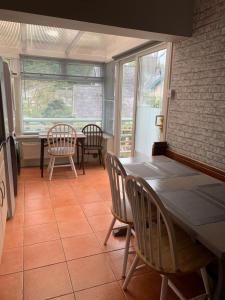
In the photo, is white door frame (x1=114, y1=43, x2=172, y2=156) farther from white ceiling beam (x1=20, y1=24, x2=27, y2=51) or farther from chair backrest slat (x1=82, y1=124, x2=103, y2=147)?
white ceiling beam (x1=20, y1=24, x2=27, y2=51)

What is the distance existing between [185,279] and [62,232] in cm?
119

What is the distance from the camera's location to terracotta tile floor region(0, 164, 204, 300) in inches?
63.8

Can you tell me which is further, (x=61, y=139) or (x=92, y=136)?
(x=92, y=136)

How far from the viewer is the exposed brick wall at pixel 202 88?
1.95m

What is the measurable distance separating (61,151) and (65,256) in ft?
7.02

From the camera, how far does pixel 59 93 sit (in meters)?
4.70

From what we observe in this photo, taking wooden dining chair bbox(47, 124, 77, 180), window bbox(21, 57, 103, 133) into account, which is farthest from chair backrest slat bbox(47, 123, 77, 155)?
window bbox(21, 57, 103, 133)

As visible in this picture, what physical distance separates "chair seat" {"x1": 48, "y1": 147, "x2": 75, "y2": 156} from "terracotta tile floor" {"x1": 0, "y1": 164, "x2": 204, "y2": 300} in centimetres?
80

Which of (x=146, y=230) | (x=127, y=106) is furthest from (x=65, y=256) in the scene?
(x=127, y=106)

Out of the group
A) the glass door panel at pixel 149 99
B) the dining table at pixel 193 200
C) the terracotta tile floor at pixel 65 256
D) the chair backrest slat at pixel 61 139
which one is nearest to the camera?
the dining table at pixel 193 200

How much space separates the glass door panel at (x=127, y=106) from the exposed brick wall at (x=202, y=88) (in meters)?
1.39

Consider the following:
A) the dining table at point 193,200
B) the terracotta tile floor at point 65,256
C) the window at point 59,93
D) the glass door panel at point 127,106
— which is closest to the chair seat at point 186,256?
the dining table at point 193,200

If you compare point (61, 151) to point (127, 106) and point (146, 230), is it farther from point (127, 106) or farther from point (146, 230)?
point (146, 230)

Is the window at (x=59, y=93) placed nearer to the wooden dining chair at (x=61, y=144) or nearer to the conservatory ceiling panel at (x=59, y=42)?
the conservatory ceiling panel at (x=59, y=42)
